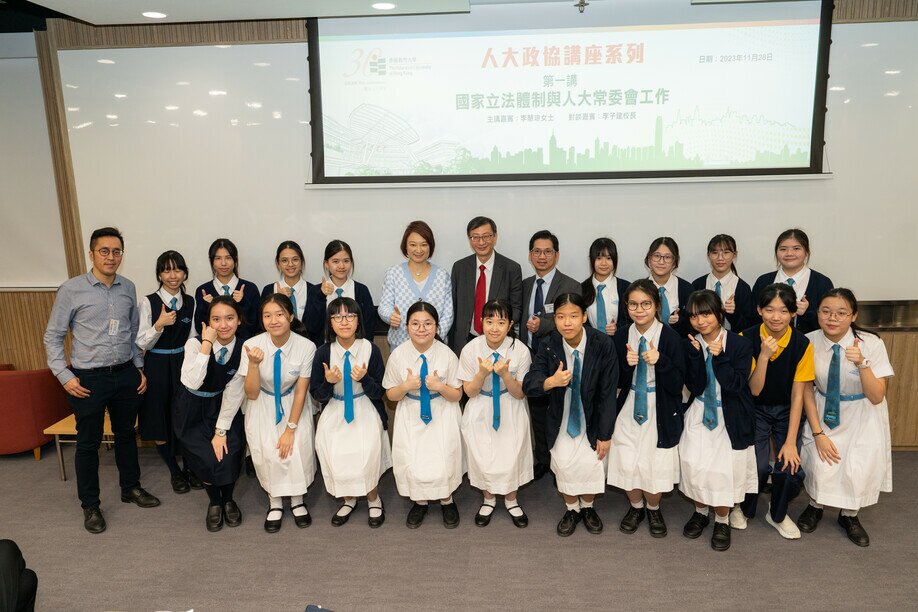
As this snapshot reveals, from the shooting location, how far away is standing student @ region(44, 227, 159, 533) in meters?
3.37

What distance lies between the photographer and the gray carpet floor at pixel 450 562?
277 cm

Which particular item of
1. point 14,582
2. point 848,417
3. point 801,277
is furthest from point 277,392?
point 801,277

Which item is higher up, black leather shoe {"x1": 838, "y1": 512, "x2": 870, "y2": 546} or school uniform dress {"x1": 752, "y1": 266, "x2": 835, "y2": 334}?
school uniform dress {"x1": 752, "y1": 266, "x2": 835, "y2": 334}

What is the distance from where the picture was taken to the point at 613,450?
130 inches

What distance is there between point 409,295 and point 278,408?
1.14 metres

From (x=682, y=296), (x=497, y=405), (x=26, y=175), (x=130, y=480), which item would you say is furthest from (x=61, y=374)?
(x=682, y=296)

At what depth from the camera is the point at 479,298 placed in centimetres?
403

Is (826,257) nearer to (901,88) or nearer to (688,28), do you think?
(901,88)

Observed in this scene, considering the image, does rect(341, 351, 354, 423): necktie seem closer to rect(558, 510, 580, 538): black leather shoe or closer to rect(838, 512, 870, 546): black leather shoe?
rect(558, 510, 580, 538): black leather shoe

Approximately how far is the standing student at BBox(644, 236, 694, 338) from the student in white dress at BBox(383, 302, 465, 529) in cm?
145

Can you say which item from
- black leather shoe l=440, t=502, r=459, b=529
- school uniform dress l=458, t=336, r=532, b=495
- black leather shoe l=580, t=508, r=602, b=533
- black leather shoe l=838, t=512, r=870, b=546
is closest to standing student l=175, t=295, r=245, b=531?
black leather shoe l=440, t=502, r=459, b=529

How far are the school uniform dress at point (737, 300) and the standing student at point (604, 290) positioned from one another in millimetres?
581

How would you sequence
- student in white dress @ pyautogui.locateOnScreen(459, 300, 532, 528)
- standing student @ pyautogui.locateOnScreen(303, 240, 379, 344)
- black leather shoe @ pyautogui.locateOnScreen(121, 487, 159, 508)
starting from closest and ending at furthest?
1. student in white dress @ pyautogui.locateOnScreen(459, 300, 532, 528)
2. black leather shoe @ pyautogui.locateOnScreen(121, 487, 159, 508)
3. standing student @ pyautogui.locateOnScreen(303, 240, 379, 344)

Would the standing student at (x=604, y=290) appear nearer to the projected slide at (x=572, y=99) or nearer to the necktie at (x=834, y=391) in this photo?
the projected slide at (x=572, y=99)
